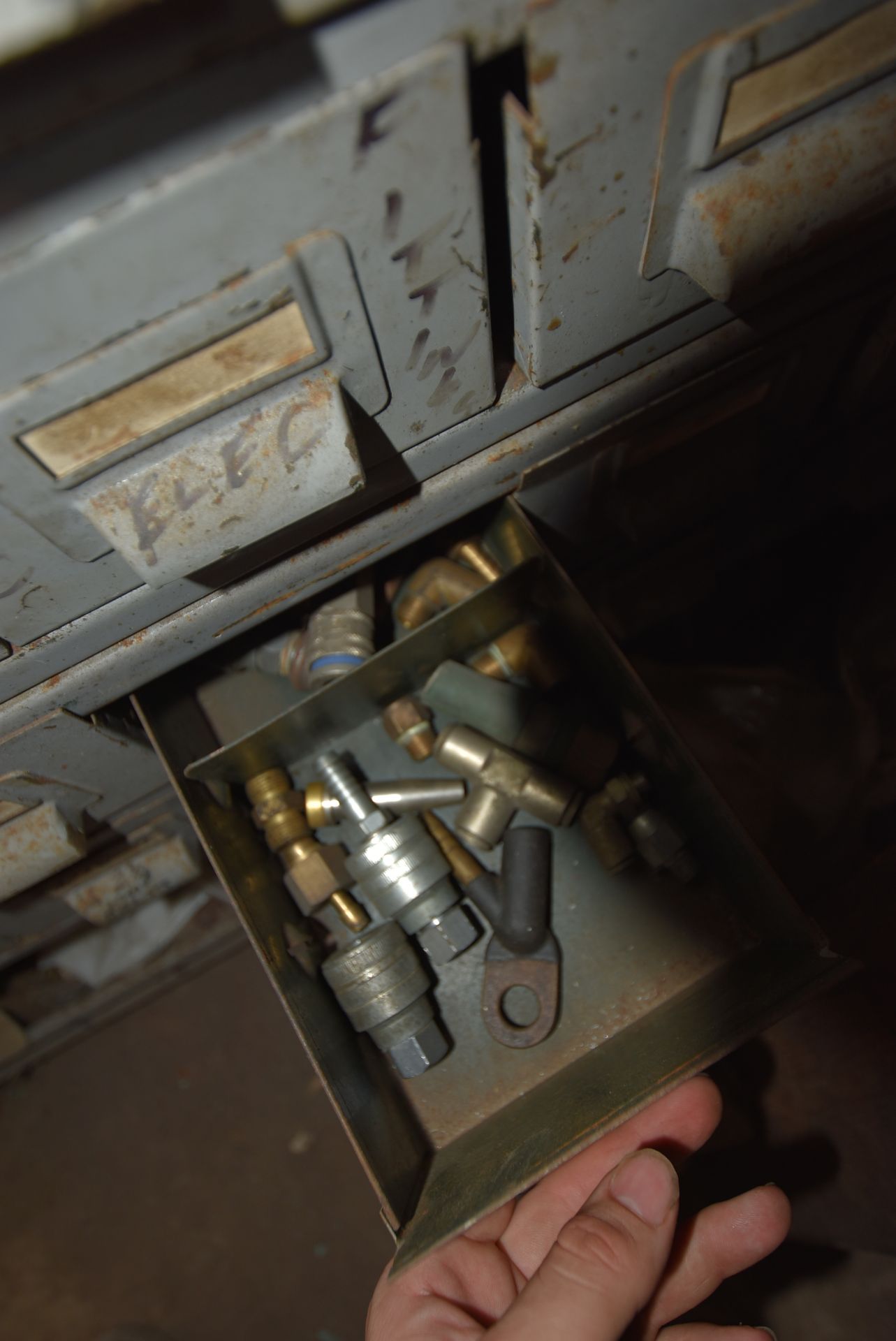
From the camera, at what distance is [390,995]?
80cm

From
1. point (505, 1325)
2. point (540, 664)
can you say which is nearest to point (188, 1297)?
point (505, 1325)

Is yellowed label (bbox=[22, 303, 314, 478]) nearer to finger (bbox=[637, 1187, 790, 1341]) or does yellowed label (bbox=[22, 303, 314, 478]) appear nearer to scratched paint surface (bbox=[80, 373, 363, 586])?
scratched paint surface (bbox=[80, 373, 363, 586])

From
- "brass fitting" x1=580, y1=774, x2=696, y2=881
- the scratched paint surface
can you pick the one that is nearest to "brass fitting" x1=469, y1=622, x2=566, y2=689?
"brass fitting" x1=580, y1=774, x2=696, y2=881

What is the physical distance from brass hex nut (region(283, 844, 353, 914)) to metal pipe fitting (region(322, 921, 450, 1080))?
0.21ft

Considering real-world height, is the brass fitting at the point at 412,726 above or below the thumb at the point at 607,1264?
above

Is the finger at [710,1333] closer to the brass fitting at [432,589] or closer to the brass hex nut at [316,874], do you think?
the brass hex nut at [316,874]

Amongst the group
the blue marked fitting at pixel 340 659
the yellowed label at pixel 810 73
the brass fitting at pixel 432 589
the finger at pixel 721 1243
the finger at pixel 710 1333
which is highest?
the brass fitting at pixel 432 589

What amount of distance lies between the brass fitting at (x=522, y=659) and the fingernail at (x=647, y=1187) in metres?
0.49

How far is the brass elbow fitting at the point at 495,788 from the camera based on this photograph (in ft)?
2.82

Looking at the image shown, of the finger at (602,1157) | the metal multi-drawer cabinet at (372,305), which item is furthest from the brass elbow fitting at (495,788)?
the finger at (602,1157)

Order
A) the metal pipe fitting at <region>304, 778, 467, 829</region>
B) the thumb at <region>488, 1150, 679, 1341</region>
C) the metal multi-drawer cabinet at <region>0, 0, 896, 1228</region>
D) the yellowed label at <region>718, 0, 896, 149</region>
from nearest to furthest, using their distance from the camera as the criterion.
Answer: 1. the metal multi-drawer cabinet at <region>0, 0, 896, 1228</region>
2. the yellowed label at <region>718, 0, 896, 149</region>
3. the thumb at <region>488, 1150, 679, 1341</region>
4. the metal pipe fitting at <region>304, 778, 467, 829</region>

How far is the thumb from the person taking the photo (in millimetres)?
672

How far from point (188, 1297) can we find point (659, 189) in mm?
1814

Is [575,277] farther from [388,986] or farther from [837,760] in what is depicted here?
[837,760]
